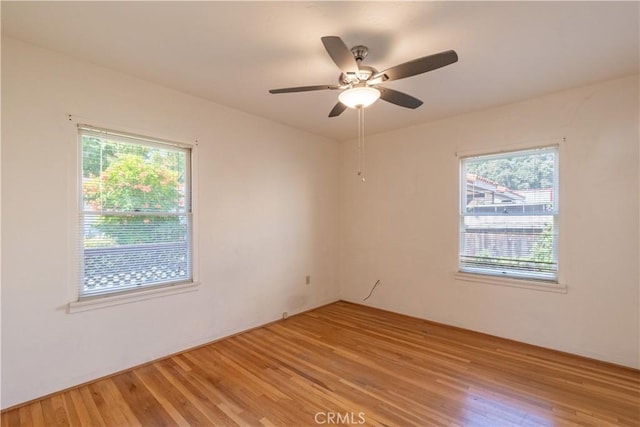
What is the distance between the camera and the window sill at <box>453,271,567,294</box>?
10.0ft

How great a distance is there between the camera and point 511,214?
11.0 ft

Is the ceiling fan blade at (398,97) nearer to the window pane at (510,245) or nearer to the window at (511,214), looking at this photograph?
the window at (511,214)

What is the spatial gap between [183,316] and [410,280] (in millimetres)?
2839

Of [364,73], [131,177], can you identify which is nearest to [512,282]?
[364,73]

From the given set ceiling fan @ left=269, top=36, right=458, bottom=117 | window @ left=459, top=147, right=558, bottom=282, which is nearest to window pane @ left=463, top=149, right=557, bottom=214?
window @ left=459, top=147, right=558, bottom=282

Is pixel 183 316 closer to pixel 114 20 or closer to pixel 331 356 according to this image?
pixel 331 356

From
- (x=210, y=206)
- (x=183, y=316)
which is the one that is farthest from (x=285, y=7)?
(x=183, y=316)

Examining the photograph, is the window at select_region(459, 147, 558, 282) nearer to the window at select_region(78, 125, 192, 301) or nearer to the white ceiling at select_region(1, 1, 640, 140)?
the white ceiling at select_region(1, 1, 640, 140)

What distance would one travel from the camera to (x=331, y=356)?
2.96m

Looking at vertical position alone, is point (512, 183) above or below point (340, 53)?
below

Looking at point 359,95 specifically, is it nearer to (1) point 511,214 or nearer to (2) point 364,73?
(2) point 364,73

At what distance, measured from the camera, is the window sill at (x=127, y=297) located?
2.44 m

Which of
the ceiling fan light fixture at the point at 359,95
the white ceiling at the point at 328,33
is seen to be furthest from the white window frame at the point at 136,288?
the ceiling fan light fixture at the point at 359,95

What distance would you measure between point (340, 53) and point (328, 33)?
0.42 m
